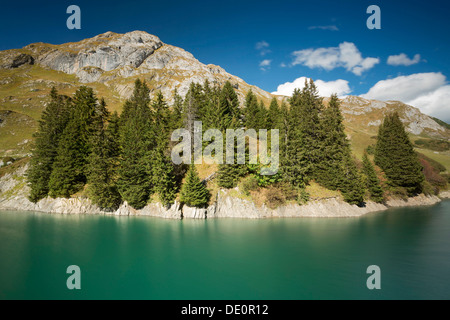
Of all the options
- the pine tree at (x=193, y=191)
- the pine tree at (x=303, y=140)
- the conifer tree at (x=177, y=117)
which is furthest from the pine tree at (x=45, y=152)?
the pine tree at (x=303, y=140)

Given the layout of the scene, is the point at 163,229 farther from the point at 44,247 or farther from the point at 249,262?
the point at 249,262

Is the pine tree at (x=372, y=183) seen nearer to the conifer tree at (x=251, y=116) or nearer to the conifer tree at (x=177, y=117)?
the conifer tree at (x=251, y=116)

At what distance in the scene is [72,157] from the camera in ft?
124

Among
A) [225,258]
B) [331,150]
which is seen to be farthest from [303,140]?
[225,258]

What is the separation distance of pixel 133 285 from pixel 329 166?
35479 mm

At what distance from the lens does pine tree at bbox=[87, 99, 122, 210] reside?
115ft

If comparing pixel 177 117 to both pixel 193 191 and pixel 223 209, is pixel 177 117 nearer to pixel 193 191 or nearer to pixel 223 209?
pixel 193 191

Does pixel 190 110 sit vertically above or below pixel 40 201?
above

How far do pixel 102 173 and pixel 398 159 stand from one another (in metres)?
61.2

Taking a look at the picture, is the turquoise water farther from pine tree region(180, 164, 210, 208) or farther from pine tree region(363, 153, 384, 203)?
pine tree region(363, 153, 384, 203)

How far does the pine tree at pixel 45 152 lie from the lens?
38312 millimetres

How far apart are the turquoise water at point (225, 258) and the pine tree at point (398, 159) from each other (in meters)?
13.6

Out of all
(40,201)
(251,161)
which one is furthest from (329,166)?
(40,201)

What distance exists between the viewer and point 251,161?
116ft
